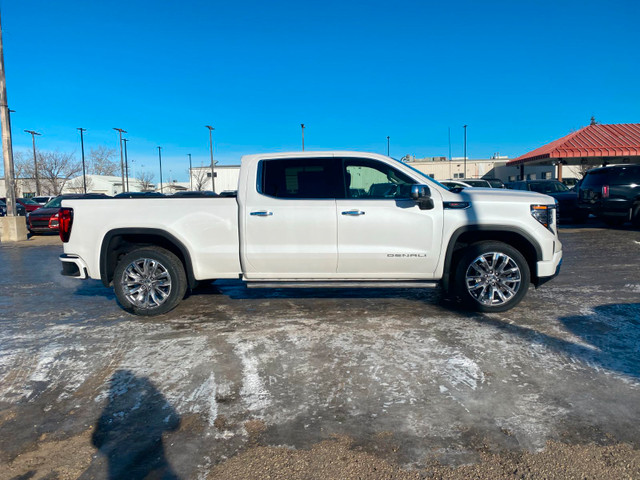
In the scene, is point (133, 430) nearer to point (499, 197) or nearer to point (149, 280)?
point (149, 280)

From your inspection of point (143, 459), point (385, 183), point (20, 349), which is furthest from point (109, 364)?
point (385, 183)

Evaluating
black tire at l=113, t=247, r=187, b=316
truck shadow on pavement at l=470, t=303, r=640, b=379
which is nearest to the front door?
truck shadow on pavement at l=470, t=303, r=640, b=379

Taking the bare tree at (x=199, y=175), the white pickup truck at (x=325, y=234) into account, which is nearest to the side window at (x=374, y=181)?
the white pickup truck at (x=325, y=234)

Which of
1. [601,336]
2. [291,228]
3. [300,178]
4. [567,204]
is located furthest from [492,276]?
[567,204]

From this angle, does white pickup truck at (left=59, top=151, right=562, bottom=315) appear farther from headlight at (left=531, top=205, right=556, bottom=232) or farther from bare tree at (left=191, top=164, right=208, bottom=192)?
bare tree at (left=191, top=164, right=208, bottom=192)

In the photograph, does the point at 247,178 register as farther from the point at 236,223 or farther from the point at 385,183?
the point at 385,183

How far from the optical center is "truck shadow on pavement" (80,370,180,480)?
2.67 m

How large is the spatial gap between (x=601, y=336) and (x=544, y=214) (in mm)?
1466

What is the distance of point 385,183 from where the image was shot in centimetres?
554

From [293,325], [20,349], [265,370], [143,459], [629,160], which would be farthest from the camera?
[629,160]

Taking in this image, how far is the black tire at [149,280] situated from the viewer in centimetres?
557

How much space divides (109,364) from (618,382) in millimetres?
4192

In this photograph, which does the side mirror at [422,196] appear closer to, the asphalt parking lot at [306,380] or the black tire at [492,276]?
the black tire at [492,276]

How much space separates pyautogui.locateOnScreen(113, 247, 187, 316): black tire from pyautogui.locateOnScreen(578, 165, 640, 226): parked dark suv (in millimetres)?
12555
